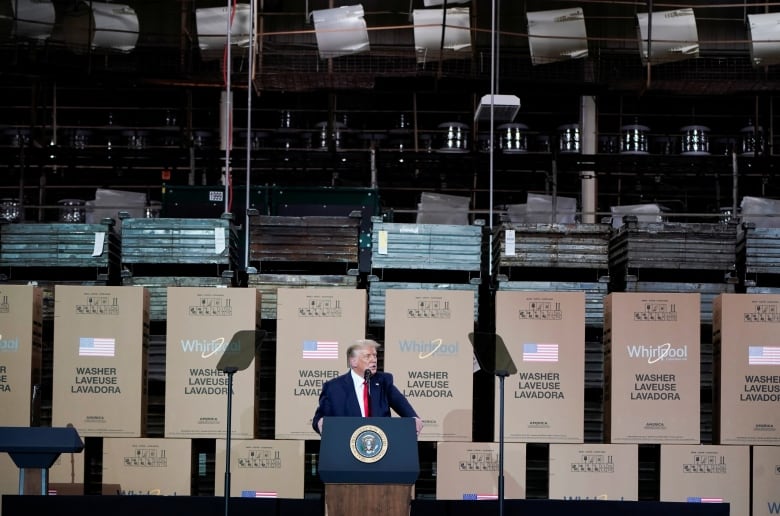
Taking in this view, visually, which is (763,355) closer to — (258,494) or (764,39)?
(258,494)

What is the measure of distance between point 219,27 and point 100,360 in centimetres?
530

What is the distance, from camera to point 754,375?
10375 millimetres

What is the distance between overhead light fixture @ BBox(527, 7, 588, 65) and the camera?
14203mm

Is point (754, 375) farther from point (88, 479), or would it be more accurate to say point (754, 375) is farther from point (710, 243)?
point (88, 479)

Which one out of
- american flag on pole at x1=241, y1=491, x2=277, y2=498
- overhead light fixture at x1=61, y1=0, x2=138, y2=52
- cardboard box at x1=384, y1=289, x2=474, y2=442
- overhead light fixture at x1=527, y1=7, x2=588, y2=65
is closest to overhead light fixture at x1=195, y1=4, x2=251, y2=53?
overhead light fixture at x1=61, y1=0, x2=138, y2=52

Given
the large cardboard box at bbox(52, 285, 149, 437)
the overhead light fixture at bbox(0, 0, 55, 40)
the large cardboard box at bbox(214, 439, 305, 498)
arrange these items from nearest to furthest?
1. the large cardboard box at bbox(214, 439, 305, 498)
2. the large cardboard box at bbox(52, 285, 149, 437)
3. the overhead light fixture at bbox(0, 0, 55, 40)

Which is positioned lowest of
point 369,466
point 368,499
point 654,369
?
point 368,499

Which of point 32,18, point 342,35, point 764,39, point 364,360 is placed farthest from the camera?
point 32,18

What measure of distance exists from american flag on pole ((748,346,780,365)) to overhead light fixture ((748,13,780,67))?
421cm

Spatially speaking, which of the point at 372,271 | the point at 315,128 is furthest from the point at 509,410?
the point at 315,128

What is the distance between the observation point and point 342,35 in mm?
13758

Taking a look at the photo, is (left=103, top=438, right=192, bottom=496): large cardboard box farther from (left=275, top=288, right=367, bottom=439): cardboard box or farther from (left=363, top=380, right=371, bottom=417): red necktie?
(left=363, top=380, right=371, bottom=417): red necktie

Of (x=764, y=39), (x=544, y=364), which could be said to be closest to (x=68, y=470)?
(x=544, y=364)

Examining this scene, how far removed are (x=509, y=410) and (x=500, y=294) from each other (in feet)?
3.09
